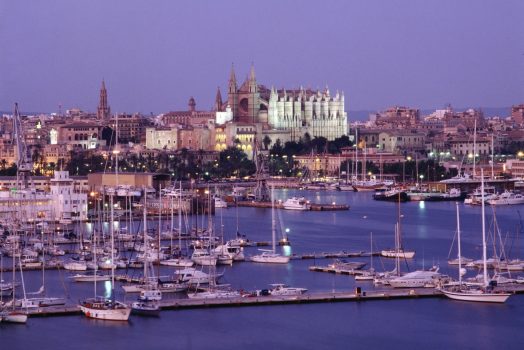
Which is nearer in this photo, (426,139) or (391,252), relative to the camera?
(391,252)

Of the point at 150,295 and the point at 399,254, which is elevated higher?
the point at 399,254

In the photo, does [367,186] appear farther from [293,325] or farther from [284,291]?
[293,325]

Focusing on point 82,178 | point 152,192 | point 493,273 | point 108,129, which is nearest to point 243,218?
point 152,192

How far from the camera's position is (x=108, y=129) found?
53594 millimetres

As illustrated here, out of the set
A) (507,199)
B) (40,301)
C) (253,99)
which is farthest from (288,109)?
(40,301)

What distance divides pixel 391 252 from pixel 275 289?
13.5 feet

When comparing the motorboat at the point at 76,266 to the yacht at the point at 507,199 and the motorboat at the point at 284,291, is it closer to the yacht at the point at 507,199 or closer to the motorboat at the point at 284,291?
the motorboat at the point at 284,291

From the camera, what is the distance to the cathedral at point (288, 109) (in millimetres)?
51656

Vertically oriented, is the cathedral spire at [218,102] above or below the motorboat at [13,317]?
above

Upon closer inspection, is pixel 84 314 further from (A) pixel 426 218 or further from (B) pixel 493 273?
(A) pixel 426 218

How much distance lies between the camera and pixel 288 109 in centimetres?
5175

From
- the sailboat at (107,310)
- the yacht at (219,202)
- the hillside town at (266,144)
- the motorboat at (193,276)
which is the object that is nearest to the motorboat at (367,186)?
the hillside town at (266,144)

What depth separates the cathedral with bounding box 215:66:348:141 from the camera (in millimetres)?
51656

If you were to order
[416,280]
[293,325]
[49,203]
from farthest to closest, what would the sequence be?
1. [49,203]
2. [416,280]
3. [293,325]
